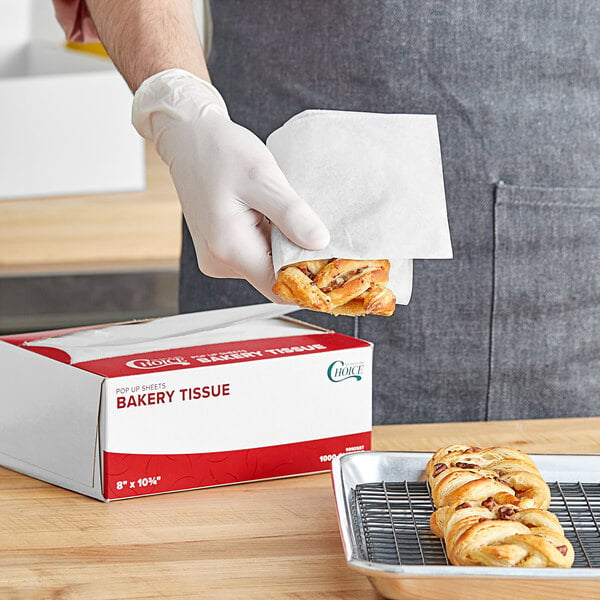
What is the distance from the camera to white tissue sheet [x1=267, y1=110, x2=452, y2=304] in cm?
93

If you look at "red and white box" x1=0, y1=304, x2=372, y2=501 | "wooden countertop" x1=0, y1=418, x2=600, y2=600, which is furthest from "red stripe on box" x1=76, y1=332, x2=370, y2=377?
"wooden countertop" x1=0, y1=418, x2=600, y2=600

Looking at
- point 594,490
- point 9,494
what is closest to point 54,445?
point 9,494

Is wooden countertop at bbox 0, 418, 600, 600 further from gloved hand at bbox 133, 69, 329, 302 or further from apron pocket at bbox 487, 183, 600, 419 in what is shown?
apron pocket at bbox 487, 183, 600, 419

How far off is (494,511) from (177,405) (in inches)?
11.9

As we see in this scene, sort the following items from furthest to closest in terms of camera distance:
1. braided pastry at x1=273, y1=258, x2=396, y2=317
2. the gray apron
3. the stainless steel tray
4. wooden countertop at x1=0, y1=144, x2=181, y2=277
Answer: wooden countertop at x1=0, y1=144, x2=181, y2=277 → the gray apron → braided pastry at x1=273, y1=258, x2=396, y2=317 → the stainless steel tray

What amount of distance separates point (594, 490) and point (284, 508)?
0.89 feet

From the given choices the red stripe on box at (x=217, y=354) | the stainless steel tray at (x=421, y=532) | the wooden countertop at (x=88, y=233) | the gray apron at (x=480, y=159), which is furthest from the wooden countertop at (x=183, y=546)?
the wooden countertop at (x=88, y=233)

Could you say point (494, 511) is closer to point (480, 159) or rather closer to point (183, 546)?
point (183, 546)

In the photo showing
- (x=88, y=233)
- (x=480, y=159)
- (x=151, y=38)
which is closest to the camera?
(x=151, y=38)

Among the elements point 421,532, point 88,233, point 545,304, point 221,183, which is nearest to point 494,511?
point 421,532

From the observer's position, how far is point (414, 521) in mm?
870

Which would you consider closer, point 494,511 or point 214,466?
point 494,511

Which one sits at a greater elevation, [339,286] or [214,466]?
[339,286]

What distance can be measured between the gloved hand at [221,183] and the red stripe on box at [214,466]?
149 millimetres
